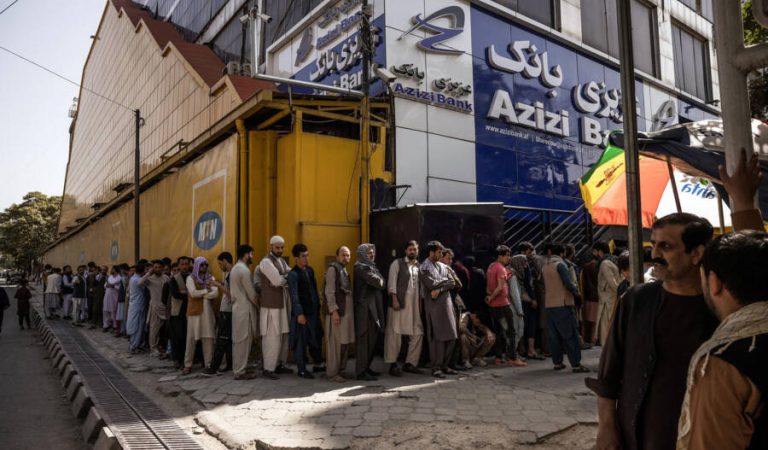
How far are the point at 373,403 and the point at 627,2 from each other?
4223mm

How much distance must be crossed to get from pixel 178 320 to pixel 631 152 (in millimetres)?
7209

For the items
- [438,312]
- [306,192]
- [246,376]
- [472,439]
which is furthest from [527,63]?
[472,439]

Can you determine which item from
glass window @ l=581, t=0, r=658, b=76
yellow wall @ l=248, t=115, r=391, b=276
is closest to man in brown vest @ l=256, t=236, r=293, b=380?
yellow wall @ l=248, t=115, r=391, b=276

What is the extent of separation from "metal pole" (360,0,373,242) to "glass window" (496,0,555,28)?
6121mm

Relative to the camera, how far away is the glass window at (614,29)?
17031 mm

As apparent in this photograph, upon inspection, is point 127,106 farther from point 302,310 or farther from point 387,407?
point 387,407

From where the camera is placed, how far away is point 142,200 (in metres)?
17.1

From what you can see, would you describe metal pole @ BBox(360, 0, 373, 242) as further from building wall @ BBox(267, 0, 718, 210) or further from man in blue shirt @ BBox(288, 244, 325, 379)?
man in blue shirt @ BBox(288, 244, 325, 379)

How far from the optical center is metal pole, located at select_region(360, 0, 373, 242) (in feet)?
31.2

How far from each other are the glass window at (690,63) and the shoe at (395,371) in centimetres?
1802

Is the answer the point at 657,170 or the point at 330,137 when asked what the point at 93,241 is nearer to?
the point at 330,137

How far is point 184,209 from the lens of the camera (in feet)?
41.2

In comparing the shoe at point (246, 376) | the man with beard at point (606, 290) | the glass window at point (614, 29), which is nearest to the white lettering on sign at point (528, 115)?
the glass window at point (614, 29)

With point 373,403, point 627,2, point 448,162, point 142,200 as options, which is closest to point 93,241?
point 142,200
